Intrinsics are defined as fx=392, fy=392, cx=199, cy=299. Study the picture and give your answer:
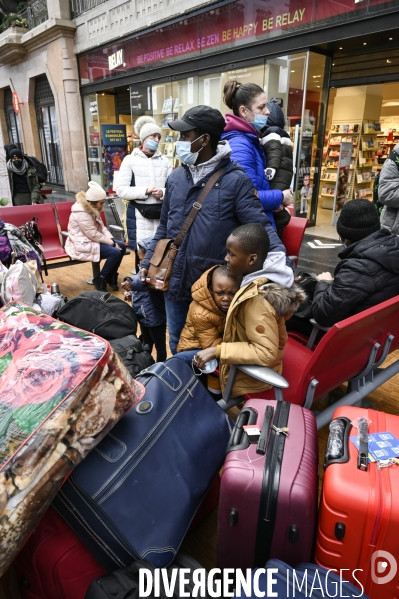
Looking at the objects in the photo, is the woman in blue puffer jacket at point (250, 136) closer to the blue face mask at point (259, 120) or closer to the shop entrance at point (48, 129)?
the blue face mask at point (259, 120)

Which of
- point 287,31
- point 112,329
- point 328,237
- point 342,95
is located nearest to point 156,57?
point 287,31

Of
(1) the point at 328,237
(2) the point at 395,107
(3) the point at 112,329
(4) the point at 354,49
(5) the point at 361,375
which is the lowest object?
(1) the point at 328,237

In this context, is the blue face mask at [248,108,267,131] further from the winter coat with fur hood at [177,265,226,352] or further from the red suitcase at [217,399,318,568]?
the red suitcase at [217,399,318,568]

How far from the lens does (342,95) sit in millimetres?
9344

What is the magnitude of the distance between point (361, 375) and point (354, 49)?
683cm

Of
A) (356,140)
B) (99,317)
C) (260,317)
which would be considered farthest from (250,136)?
(356,140)

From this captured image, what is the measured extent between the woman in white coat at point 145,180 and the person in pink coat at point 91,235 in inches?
18.1

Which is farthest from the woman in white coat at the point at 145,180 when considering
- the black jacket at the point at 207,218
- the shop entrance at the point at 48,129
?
the shop entrance at the point at 48,129

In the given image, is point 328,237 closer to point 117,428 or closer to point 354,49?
point 354,49

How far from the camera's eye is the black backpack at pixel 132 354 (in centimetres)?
189

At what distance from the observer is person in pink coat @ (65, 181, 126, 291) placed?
4547 mm

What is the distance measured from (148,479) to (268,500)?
381mm

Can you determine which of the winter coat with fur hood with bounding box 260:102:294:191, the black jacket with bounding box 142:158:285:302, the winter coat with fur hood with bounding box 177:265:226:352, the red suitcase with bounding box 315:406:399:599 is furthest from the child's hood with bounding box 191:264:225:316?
the winter coat with fur hood with bounding box 260:102:294:191

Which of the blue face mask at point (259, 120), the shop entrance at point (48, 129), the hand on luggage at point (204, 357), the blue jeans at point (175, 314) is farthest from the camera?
the shop entrance at point (48, 129)
